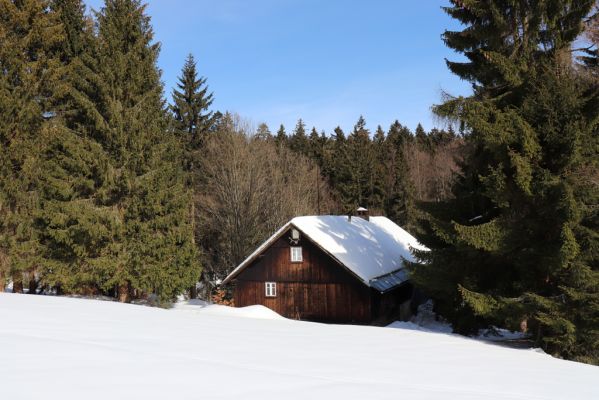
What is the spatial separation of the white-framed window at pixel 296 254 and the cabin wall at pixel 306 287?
0.64 feet

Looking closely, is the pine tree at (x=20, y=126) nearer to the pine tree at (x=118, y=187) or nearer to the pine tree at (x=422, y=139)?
the pine tree at (x=118, y=187)

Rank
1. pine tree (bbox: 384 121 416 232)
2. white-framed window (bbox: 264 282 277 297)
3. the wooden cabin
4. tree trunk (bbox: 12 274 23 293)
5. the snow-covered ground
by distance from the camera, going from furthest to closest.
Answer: pine tree (bbox: 384 121 416 232)
white-framed window (bbox: 264 282 277 297)
the wooden cabin
tree trunk (bbox: 12 274 23 293)
the snow-covered ground

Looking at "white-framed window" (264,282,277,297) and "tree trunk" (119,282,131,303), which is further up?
"tree trunk" (119,282,131,303)

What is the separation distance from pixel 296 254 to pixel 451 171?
9925mm

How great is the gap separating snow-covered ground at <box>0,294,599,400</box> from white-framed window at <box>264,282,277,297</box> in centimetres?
1517

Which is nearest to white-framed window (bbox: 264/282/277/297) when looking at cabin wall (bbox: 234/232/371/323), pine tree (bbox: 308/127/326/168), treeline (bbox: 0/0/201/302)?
cabin wall (bbox: 234/232/371/323)

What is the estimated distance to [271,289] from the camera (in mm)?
26625

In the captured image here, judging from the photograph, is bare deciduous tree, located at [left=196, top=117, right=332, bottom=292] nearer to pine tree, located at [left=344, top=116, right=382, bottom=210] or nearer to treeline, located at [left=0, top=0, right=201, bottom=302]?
treeline, located at [left=0, top=0, right=201, bottom=302]

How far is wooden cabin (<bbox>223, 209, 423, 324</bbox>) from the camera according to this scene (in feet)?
79.2

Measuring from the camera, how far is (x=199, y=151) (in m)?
35.3

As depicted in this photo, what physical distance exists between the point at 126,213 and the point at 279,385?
15.5 meters

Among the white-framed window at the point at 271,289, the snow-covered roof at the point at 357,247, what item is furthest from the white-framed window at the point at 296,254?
the white-framed window at the point at 271,289

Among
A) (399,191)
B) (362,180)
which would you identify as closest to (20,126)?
(362,180)

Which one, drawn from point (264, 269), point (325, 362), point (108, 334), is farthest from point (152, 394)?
point (264, 269)
